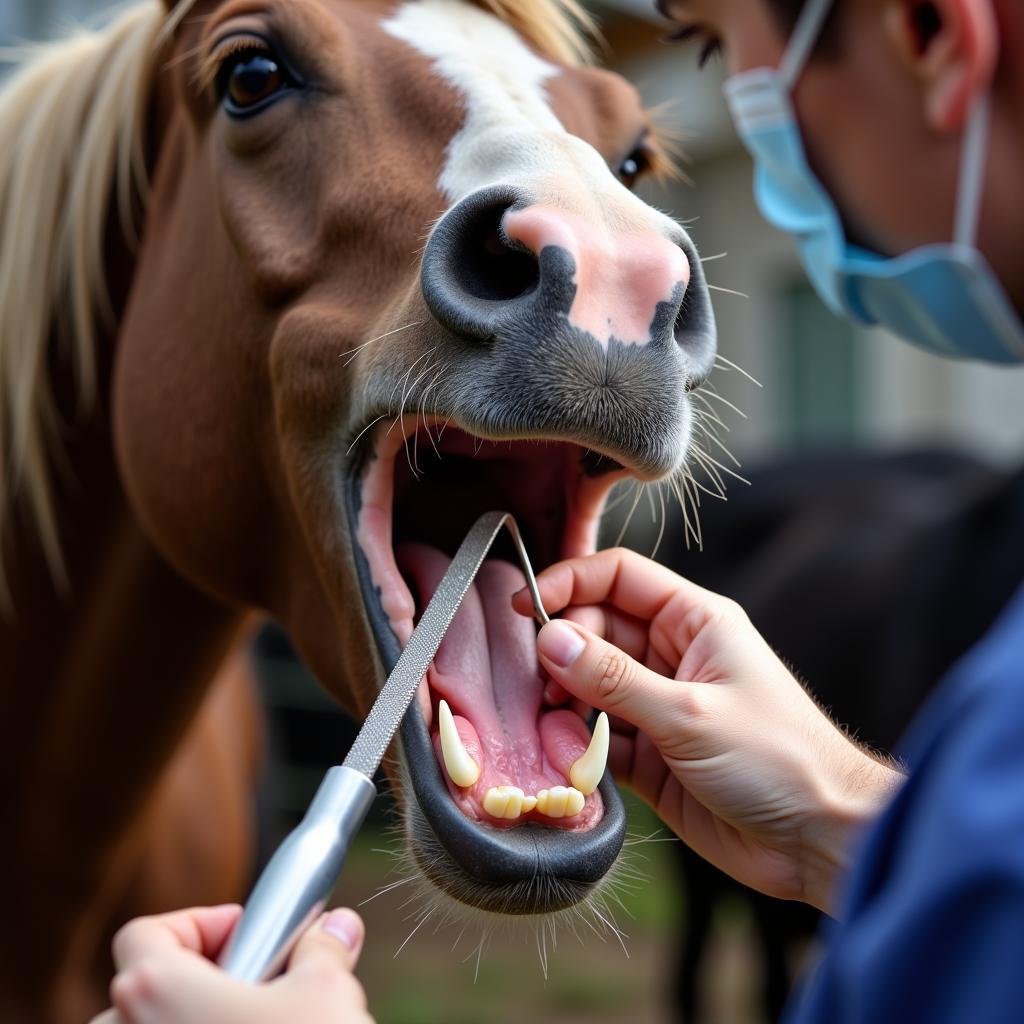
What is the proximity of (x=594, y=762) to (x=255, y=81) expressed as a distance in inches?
39.0

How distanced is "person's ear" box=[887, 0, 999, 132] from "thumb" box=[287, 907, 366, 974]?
2.95ft

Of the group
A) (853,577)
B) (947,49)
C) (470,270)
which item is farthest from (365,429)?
(853,577)

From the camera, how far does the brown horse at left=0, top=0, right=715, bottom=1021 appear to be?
3.75 ft

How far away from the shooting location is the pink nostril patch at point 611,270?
111cm

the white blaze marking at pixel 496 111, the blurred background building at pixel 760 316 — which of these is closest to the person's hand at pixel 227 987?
the white blaze marking at pixel 496 111

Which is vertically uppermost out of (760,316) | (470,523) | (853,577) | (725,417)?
(470,523)

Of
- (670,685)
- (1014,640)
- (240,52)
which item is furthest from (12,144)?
(1014,640)

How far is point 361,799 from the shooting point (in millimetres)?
869

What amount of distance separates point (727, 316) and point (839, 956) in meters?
9.62

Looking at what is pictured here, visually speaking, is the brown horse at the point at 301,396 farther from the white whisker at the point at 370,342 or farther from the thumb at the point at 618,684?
the thumb at the point at 618,684

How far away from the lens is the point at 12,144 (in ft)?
6.52

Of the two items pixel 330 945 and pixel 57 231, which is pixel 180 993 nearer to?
pixel 330 945

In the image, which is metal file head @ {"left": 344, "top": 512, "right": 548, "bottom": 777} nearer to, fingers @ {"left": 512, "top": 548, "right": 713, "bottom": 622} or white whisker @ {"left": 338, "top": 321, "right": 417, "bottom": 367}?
fingers @ {"left": 512, "top": 548, "right": 713, "bottom": 622}

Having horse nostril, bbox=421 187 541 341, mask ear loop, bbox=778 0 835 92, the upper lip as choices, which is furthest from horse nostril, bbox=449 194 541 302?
mask ear loop, bbox=778 0 835 92
